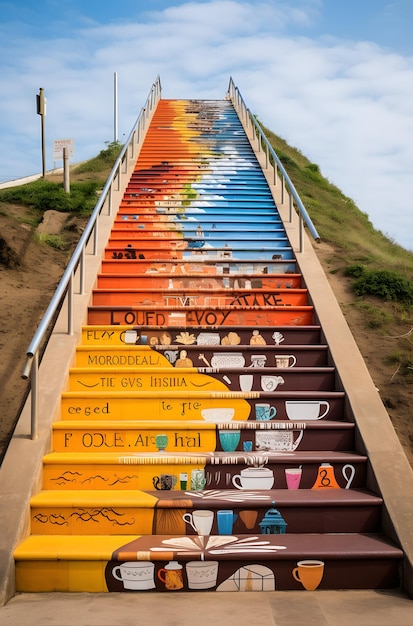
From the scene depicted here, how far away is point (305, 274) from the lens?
786cm

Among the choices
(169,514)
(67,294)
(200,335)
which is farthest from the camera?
(200,335)

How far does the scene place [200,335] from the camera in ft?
21.7

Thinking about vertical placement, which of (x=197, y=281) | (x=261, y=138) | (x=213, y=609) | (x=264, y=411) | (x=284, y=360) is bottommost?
(x=213, y=609)

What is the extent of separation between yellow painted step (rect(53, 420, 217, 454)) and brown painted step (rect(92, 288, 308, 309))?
235 centimetres

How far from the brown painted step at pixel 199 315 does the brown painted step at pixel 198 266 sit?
1.21 metres

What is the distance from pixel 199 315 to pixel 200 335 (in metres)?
0.48

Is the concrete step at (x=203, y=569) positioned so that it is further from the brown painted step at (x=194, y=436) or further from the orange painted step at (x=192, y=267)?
the orange painted step at (x=192, y=267)

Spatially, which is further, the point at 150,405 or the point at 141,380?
the point at 141,380

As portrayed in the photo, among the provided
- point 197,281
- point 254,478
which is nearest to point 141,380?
point 254,478

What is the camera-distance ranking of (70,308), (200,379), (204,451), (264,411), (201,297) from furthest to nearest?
(201,297) → (70,308) → (200,379) → (264,411) → (204,451)

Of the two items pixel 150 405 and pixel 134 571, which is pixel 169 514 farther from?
pixel 150 405


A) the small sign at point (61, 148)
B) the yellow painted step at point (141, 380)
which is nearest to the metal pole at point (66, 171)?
the small sign at point (61, 148)

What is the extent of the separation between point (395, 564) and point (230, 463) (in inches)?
53.5

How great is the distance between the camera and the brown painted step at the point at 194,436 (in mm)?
5250
